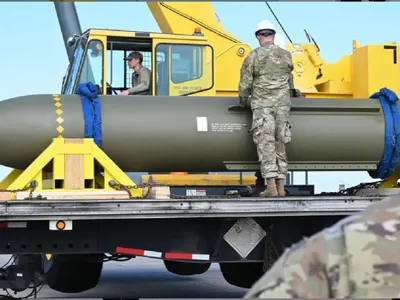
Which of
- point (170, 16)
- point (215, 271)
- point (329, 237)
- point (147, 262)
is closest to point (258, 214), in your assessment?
point (329, 237)

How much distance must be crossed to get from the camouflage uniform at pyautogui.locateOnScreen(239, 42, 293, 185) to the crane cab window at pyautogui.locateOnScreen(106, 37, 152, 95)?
1717mm

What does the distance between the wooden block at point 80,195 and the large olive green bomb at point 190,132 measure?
67 cm

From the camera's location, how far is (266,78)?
6031 millimetres

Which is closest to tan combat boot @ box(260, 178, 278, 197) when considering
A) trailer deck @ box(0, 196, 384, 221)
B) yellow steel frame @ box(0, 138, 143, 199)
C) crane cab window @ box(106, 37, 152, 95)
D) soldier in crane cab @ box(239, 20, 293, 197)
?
soldier in crane cab @ box(239, 20, 293, 197)

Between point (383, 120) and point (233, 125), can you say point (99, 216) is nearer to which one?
point (233, 125)

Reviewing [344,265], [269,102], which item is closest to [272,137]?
[269,102]

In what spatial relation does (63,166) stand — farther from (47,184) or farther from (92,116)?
(92,116)

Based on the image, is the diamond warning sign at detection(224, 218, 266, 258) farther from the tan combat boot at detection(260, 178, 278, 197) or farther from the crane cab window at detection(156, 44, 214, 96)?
the crane cab window at detection(156, 44, 214, 96)

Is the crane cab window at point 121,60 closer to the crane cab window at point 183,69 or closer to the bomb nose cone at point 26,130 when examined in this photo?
the crane cab window at point 183,69

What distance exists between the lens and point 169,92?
7.42 m

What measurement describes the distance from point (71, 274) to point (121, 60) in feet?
→ 7.65

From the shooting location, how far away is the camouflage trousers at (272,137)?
5926 mm

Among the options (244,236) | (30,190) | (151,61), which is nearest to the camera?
(30,190)

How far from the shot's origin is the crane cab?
24.3ft
